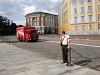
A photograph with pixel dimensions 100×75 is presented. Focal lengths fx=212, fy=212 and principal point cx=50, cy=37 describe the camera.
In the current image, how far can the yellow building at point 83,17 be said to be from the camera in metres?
75.8

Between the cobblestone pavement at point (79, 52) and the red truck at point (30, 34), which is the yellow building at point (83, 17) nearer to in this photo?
the red truck at point (30, 34)

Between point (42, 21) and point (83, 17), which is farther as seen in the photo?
point (42, 21)

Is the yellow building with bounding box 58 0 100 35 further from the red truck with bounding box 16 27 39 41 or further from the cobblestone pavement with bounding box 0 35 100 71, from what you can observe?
the cobblestone pavement with bounding box 0 35 100 71

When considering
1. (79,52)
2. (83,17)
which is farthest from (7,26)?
(79,52)

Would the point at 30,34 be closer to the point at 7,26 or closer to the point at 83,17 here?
the point at 83,17

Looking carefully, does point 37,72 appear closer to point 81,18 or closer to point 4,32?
point 81,18

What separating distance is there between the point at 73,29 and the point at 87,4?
36.2ft

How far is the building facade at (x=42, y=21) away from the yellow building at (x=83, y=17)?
185 feet

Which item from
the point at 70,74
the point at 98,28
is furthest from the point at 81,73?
the point at 98,28

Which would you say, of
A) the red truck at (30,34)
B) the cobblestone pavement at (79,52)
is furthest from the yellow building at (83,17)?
the cobblestone pavement at (79,52)

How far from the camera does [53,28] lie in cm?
14862

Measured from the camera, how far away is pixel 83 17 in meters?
79.1

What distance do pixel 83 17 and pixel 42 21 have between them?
6456 cm

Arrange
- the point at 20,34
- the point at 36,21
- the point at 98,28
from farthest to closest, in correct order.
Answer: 1. the point at 36,21
2. the point at 98,28
3. the point at 20,34
